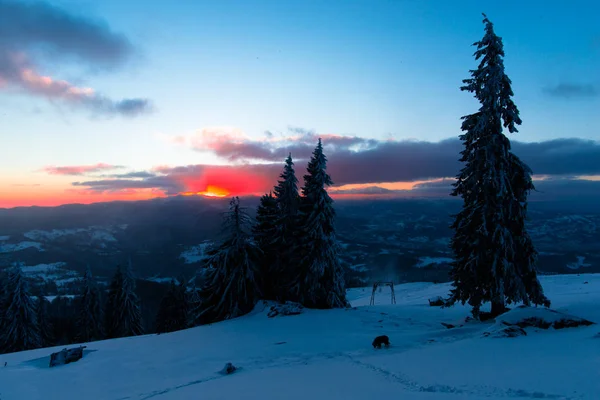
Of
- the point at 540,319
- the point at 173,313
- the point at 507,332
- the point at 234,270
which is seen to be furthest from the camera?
the point at 173,313

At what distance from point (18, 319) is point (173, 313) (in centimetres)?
1784

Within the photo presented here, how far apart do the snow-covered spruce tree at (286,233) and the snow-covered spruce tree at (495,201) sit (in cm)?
1430

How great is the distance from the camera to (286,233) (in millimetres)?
30859

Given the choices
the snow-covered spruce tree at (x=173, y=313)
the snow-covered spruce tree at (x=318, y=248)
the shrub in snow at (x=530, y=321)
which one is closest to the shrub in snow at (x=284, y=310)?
the snow-covered spruce tree at (x=318, y=248)

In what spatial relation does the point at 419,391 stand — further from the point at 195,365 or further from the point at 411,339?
the point at 195,365

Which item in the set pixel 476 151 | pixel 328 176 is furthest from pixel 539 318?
pixel 328 176

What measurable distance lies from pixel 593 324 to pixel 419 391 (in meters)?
10.7

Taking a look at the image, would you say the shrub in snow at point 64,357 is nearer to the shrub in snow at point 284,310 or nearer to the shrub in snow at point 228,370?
the shrub in snow at point 228,370

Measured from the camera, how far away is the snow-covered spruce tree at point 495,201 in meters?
18.7

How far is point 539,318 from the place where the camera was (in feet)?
49.1

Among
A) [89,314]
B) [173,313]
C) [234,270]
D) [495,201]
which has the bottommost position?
[173,313]

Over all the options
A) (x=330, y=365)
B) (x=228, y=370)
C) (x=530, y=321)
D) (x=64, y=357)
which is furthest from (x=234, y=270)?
(x=530, y=321)

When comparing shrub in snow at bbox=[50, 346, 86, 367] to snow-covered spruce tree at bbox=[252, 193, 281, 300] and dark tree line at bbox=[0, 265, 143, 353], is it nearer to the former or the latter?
snow-covered spruce tree at bbox=[252, 193, 281, 300]

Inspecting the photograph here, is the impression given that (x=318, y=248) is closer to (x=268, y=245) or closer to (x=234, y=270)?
(x=268, y=245)
